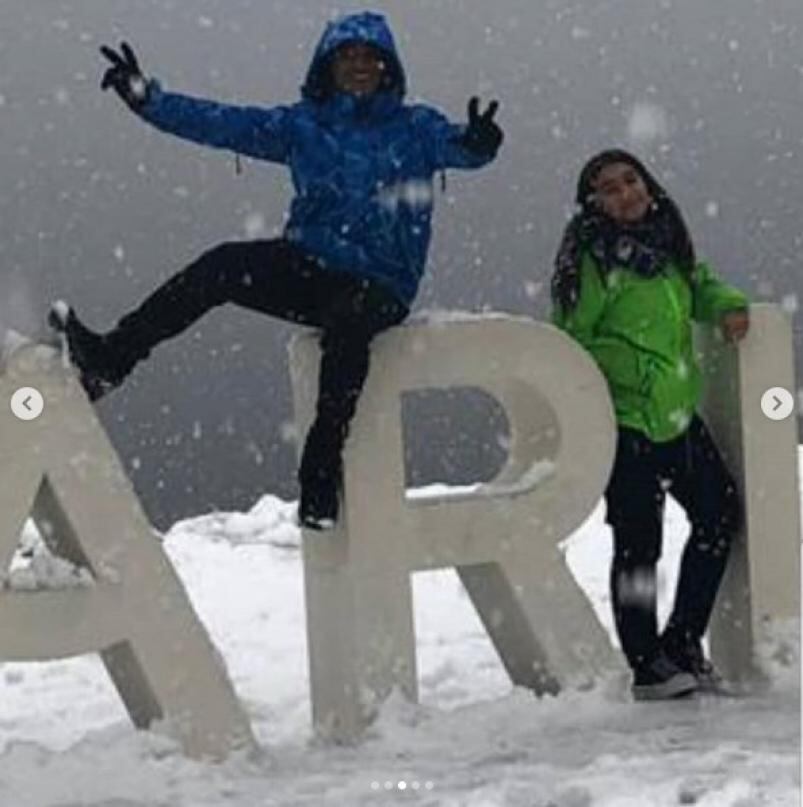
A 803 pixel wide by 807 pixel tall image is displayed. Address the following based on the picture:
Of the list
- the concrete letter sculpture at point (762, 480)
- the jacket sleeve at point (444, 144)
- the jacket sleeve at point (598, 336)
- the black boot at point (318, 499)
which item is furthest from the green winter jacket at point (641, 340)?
the black boot at point (318, 499)

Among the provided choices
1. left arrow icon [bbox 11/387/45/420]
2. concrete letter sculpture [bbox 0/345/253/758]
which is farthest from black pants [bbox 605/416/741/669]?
left arrow icon [bbox 11/387/45/420]

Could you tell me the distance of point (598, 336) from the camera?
6.73 metres

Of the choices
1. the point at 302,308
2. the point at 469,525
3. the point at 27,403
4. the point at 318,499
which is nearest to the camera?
the point at 27,403

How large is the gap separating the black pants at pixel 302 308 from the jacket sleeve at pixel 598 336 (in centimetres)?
75

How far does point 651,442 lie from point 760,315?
657mm

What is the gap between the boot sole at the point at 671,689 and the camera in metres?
6.57

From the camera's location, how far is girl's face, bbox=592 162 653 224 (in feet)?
21.6

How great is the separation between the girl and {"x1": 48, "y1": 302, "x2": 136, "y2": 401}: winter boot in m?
1.64

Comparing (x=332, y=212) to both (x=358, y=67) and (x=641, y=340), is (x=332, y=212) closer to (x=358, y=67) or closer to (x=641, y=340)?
(x=358, y=67)

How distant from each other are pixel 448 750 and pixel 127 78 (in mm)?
2351

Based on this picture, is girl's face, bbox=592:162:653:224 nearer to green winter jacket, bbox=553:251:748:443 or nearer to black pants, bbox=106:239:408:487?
green winter jacket, bbox=553:251:748:443

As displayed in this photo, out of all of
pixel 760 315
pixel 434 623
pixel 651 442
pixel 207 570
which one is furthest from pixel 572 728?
pixel 207 570

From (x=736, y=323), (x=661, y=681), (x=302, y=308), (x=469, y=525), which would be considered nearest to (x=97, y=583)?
(x=302, y=308)

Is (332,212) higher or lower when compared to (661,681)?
higher
